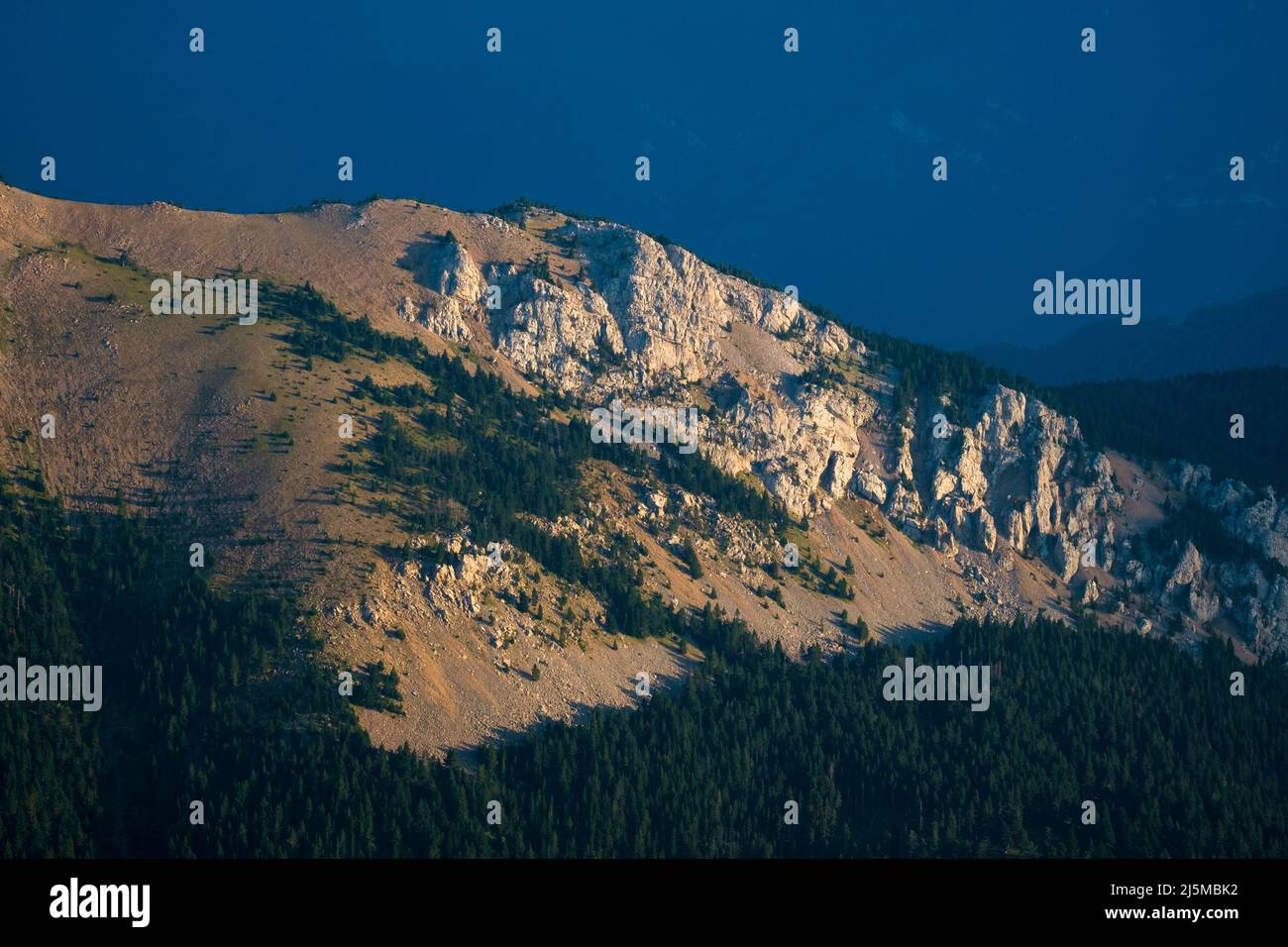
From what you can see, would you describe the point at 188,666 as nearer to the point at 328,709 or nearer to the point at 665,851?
the point at 328,709
